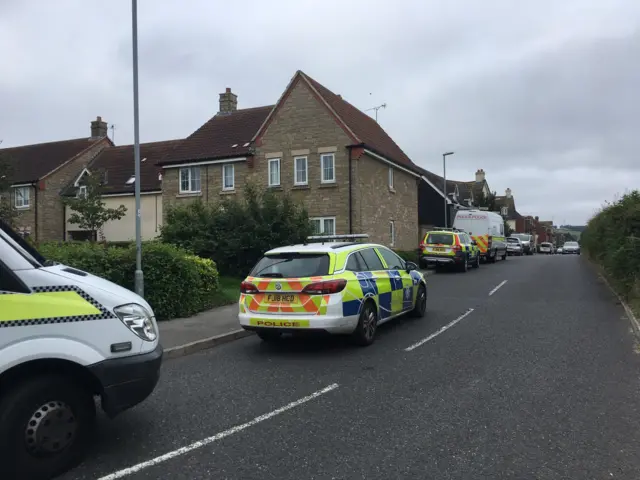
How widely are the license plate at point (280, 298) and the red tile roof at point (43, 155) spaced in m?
31.1

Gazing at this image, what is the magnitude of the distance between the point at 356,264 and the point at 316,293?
3.88 feet

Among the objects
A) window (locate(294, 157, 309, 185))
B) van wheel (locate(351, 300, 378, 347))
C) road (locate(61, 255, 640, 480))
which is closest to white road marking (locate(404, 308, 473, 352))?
road (locate(61, 255, 640, 480))

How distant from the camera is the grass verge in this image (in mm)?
12859

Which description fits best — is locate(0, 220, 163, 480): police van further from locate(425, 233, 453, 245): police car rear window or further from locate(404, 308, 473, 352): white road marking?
locate(425, 233, 453, 245): police car rear window

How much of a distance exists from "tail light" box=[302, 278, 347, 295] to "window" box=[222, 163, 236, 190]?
793 inches

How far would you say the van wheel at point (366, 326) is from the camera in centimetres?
822

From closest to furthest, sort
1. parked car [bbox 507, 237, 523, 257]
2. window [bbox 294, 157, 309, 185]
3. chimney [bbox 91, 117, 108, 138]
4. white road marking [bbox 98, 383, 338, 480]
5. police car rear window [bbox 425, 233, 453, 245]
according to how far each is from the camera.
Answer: white road marking [bbox 98, 383, 338, 480] → police car rear window [bbox 425, 233, 453, 245] → window [bbox 294, 157, 309, 185] → chimney [bbox 91, 117, 108, 138] → parked car [bbox 507, 237, 523, 257]

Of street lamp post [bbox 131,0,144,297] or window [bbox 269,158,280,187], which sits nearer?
street lamp post [bbox 131,0,144,297]

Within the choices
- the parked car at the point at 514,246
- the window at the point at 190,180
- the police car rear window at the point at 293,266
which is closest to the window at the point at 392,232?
the window at the point at 190,180

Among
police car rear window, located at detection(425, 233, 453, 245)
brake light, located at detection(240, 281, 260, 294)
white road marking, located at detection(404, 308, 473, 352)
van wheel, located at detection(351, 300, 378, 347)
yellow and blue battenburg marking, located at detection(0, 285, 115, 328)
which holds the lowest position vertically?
white road marking, located at detection(404, 308, 473, 352)

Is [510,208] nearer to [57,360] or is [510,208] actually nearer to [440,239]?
[440,239]

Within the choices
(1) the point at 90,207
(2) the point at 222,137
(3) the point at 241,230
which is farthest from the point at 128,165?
(3) the point at 241,230

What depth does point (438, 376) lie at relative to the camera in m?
6.56

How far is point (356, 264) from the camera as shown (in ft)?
28.5
